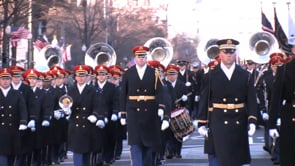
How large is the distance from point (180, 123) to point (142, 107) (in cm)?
307

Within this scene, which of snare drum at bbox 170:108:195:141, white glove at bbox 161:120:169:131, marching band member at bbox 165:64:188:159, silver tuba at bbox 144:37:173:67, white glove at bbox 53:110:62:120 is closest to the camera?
white glove at bbox 161:120:169:131

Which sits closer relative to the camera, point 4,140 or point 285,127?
point 285,127

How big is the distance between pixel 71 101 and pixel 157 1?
120 meters

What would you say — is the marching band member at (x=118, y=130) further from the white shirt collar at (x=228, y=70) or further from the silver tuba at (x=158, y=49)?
the silver tuba at (x=158, y=49)

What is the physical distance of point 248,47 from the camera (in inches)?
1001

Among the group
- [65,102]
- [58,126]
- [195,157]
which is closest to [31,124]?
[65,102]

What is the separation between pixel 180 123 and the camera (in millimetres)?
16344

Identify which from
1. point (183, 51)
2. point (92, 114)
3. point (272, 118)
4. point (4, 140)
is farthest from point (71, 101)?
point (183, 51)

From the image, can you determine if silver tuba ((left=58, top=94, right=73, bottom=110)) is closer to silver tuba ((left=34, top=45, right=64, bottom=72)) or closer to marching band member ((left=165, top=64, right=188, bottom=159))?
marching band member ((left=165, top=64, right=188, bottom=159))

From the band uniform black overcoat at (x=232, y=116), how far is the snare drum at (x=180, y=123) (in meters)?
5.73

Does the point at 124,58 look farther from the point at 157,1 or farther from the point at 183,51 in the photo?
the point at 157,1

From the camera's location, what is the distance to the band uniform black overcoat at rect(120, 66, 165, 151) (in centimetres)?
1329

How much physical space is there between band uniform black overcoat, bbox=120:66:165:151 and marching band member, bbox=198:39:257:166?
9.48 ft

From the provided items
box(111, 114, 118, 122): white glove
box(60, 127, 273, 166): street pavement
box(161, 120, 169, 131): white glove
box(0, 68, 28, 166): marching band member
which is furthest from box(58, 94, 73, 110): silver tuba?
box(60, 127, 273, 166): street pavement
